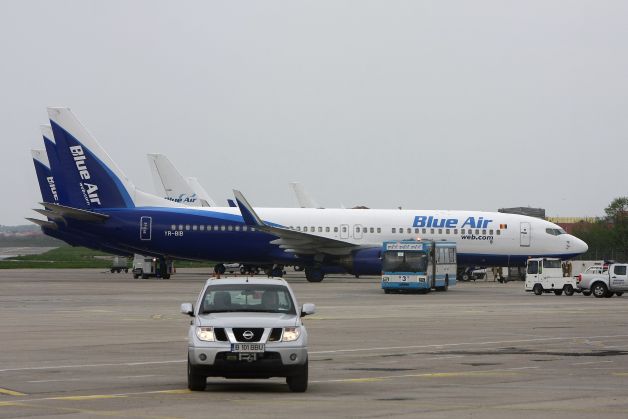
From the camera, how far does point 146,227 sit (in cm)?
7412

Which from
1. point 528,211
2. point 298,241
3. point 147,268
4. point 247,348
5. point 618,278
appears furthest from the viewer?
point 528,211

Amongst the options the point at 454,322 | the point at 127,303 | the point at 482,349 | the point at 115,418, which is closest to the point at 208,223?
the point at 127,303

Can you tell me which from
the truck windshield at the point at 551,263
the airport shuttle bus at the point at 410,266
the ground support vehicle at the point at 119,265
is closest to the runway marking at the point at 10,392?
the airport shuttle bus at the point at 410,266

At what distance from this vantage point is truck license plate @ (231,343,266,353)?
18.4 meters

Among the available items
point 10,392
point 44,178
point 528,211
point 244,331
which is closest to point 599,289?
point 244,331

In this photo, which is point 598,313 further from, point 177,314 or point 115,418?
point 115,418

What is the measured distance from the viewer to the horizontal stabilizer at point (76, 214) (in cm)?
7138

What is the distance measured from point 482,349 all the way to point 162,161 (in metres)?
77.4

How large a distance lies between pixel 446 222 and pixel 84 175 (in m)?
22.8

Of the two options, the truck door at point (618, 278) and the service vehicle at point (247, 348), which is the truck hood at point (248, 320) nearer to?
the service vehicle at point (247, 348)

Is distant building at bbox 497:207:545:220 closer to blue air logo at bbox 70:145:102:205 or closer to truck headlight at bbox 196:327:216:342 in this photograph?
blue air logo at bbox 70:145:102:205

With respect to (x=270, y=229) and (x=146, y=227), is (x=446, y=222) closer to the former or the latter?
(x=270, y=229)

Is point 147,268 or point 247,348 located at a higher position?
point 147,268

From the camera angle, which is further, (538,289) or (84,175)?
(84,175)
